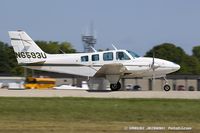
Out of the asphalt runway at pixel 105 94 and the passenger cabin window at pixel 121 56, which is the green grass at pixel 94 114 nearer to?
the asphalt runway at pixel 105 94

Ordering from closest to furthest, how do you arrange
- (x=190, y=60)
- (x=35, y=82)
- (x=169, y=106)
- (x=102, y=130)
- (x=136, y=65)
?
(x=102, y=130)
(x=169, y=106)
(x=136, y=65)
(x=35, y=82)
(x=190, y=60)

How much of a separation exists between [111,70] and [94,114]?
40.2ft

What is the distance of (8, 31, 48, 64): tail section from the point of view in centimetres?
3347

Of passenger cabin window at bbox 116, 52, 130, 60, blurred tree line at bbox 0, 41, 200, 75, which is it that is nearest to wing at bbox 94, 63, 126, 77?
passenger cabin window at bbox 116, 52, 130, 60

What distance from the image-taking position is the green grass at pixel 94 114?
640 inches

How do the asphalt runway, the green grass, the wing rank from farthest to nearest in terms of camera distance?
1. the wing
2. the asphalt runway
3. the green grass

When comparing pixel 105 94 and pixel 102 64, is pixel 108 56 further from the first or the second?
pixel 105 94

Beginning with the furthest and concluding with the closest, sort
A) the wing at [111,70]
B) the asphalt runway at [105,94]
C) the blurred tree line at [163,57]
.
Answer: the blurred tree line at [163,57] → the wing at [111,70] → the asphalt runway at [105,94]

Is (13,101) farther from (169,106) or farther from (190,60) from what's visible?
(190,60)

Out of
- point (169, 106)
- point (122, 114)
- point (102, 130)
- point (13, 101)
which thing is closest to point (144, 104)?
point (169, 106)

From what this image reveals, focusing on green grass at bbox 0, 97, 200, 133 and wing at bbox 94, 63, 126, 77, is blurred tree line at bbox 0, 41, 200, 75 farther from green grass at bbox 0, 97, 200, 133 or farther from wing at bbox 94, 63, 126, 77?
Result: green grass at bbox 0, 97, 200, 133

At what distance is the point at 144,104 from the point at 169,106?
1214mm

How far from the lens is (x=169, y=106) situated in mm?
22719

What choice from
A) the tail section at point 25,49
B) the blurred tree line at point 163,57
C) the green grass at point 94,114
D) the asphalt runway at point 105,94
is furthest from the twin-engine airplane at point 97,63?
the blurred tree line at point 163,57
